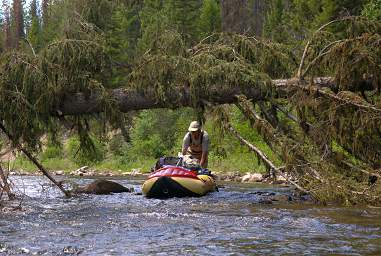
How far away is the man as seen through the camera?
49.4ft

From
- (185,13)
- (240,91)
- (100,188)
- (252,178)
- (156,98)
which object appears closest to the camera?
(156,98)

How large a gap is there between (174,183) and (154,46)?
2992mm

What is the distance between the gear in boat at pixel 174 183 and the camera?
1339 cm

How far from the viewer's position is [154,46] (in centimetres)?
1344

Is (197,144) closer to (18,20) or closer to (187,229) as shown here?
(187,229)

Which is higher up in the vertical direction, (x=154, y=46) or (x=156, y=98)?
(x=154, y=46)

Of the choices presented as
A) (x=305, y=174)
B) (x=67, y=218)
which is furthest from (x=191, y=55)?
(x=67, y=218)

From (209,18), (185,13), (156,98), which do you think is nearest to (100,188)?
(156,98)

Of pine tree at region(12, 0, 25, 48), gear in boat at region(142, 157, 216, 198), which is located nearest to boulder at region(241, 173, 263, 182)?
Answer: gear in boat at region(142, 157, 216, 198)

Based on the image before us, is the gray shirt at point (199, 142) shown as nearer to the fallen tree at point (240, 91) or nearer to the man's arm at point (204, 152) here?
the man's arm at point (204, 152)

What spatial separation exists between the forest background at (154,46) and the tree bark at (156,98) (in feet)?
1.47

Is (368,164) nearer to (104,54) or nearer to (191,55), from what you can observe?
(191,55)

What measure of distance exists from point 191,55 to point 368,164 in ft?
14.5

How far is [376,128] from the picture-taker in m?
11.7
